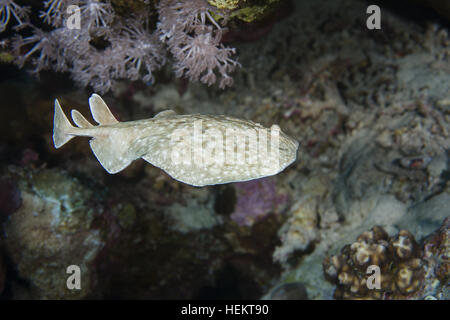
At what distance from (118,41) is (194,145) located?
2.52 metres

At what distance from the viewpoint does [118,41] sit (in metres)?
4.23

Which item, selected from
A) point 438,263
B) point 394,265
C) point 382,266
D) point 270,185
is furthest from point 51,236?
point 438,263

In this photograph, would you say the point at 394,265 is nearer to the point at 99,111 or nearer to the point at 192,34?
the point at 192,34

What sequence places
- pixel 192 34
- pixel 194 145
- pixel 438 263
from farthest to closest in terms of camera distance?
pixel 192 34, pixel 438 263, pixel 194 145

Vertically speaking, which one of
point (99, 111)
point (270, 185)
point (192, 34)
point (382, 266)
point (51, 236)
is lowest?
point (382, 266)

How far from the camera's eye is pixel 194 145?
9.66ft

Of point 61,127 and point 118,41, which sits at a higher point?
point 118,41

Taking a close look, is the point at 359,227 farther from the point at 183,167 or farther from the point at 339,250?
the point at 183,167

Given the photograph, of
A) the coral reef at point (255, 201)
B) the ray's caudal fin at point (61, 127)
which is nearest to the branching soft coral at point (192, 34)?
the ray's caudal fin at point (61, 127)

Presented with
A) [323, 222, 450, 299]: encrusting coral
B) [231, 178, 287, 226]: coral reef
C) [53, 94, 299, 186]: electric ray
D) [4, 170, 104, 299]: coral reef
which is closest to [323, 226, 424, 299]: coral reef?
[323, 222, 450, 299]: encrusting coral

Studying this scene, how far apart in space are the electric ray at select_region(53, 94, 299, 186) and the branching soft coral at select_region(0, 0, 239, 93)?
→ 3.80 feet

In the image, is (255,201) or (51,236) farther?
(255,201)

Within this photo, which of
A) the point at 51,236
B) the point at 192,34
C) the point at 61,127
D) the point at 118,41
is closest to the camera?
the point at 61,127

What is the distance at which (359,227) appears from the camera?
4453mm
